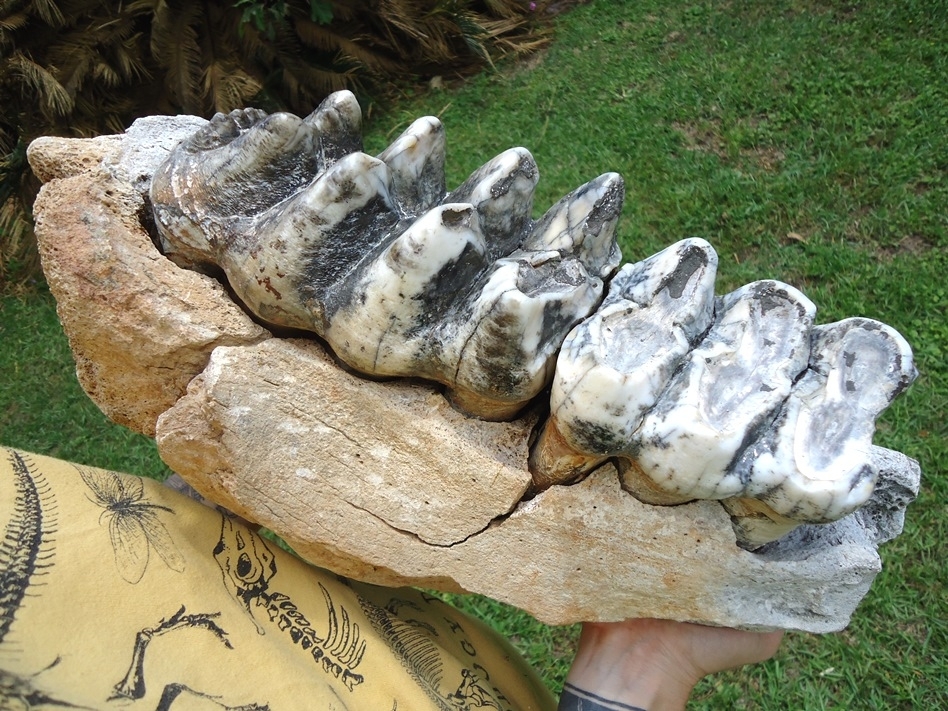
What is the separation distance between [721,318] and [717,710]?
1.31 metres

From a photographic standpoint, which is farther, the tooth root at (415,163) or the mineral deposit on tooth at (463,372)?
the tooth root at (415,163)

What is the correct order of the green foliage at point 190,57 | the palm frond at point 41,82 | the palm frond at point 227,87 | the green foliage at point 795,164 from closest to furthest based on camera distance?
the green foliage at point 795,164, the palm frond at point 41,82, the green foliage at point 190,57, the palm frond at point 227,87

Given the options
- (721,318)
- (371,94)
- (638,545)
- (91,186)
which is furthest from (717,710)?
(371,94)

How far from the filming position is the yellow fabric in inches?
31.3

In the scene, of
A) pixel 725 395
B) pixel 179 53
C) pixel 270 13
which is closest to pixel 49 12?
pixel 179 53

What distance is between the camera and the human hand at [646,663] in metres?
1.15

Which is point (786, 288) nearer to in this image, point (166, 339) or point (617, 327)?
point (617, 327)

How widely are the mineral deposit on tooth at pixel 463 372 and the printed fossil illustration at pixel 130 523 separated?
83 millimetres

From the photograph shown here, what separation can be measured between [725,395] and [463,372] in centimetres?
31

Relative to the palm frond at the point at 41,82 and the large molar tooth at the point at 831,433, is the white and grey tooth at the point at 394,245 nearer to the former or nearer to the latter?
the large molar tooth at the point at 831,433

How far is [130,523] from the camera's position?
95 cm

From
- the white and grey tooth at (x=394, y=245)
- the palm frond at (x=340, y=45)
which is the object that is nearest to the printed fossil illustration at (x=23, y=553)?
the white and grey tooth at (x=394, y=245)

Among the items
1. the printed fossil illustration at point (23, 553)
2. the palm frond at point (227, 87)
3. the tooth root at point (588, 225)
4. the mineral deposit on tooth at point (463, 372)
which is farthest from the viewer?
the palm frond at point (227, 87)

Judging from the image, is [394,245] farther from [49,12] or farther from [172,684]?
[49,12]
